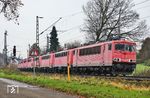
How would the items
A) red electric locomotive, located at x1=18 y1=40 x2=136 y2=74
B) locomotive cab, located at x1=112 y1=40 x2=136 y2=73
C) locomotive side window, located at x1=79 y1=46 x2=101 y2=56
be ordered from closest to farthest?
1. locomotive cab, located at x1=112 y1=40 x2=136 y2=73
2. red electric locomotive, located at x1=18 y1=40 x2=136 y2=74
3. locomotive side window, located at x1=79 y1=46 x2=101 y2=56

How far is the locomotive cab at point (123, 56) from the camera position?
43469 millimetres

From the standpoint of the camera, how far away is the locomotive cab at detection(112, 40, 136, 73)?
143 feet

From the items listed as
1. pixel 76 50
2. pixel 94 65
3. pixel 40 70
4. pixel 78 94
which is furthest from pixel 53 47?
pixel 78 94

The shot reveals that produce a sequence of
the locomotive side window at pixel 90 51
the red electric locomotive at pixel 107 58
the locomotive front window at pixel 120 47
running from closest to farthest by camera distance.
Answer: the red electric locomotive at pixel 107 58 < the locomotive front window at pixel 120 47 < the locomotive side window at pixel 90 51

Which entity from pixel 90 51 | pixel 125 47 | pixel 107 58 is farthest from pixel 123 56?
pixel 90 51

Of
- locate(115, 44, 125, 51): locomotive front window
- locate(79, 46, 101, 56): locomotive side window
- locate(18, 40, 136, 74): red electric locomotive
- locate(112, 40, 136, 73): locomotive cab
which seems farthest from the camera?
locate(79, 46, 101, 56): locomotive side window

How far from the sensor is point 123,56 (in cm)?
4416

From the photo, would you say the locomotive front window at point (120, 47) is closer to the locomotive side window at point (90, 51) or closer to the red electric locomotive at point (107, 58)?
the red electric locomotive at point (107, 58)

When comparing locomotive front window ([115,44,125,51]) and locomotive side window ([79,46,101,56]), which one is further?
locomotive side window ([79,46,101,56])

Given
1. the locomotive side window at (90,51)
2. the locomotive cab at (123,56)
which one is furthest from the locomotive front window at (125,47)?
the locomotive side window at (90,51)

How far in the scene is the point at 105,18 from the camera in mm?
84188

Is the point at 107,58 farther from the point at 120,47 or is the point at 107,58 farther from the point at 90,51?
the point at 90,51

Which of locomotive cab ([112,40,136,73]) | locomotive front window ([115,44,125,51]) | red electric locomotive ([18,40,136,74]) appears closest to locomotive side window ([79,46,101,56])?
red electric locomotive ([18,40,136,74])

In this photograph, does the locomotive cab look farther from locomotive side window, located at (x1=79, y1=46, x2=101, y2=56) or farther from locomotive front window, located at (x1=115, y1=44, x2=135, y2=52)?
locomotive side window, located at (x1=79, y1=46, x2=101, y2=56)
